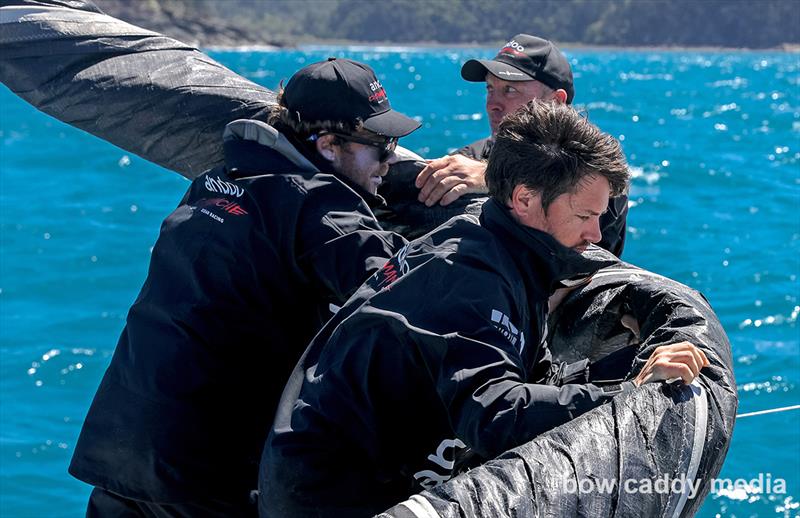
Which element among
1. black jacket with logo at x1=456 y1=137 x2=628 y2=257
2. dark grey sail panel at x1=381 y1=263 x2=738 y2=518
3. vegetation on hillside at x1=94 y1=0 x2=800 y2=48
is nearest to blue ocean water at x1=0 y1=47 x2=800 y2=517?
black jacket with logo at x1=456 y1=137 x2=628 y2=257

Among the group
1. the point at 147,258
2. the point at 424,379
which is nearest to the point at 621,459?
the point at 424,379

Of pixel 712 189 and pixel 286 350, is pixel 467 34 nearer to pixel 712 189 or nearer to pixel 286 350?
pixel 712 189

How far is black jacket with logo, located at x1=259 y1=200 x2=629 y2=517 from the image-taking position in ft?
6.91

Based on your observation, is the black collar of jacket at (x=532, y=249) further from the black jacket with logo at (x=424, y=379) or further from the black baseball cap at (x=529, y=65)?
the black baseball cap at (x=529, y=65)

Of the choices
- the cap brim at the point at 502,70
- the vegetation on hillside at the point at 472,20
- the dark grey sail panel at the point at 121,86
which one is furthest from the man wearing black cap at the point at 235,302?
the vegetation on hillside at the point at 472,20

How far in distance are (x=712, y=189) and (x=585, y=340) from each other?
14304mm

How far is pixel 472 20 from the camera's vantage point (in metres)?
127

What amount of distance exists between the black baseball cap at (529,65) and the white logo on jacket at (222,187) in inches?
63.8

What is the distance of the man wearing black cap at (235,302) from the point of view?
2650 millimetres

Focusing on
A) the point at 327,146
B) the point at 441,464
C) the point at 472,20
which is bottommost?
the point at 441,464

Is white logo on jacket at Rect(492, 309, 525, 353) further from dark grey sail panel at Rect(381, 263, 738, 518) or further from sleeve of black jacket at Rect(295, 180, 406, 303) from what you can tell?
sleeve of black jacket at Rect(295, 180, 406, 303)

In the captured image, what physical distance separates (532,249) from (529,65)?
2.05 metres

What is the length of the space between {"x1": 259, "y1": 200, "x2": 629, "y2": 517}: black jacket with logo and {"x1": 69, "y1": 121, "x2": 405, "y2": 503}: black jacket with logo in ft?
1.10

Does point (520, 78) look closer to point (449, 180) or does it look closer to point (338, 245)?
point (449, 180)
